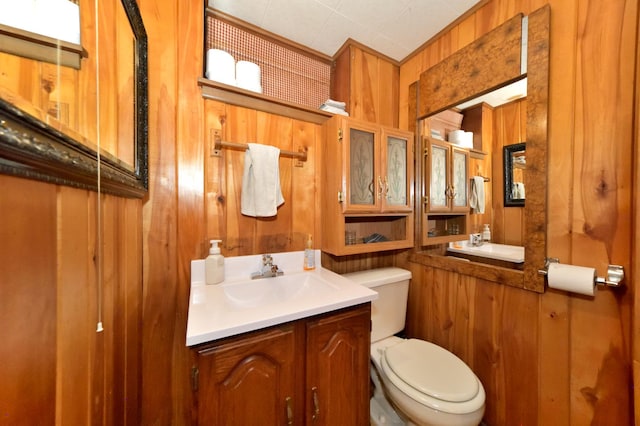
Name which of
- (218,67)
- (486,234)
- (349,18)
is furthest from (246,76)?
(486,234)

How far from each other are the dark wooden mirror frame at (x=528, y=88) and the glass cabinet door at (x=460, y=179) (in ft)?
1.00

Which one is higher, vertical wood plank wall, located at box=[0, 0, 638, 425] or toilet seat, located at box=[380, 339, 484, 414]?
vertical wood plank wall, located at box=[0, 0, 638, 425]

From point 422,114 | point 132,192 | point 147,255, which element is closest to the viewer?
point 132,192

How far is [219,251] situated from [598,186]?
→ 1.56m

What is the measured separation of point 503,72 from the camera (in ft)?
3.48

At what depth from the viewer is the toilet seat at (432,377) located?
2.88ft

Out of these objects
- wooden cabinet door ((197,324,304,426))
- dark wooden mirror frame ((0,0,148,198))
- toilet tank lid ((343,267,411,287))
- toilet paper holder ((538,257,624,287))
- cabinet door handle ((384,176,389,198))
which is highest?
cabinet door handle ((384,176,389,198))

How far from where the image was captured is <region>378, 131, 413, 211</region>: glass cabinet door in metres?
1.34

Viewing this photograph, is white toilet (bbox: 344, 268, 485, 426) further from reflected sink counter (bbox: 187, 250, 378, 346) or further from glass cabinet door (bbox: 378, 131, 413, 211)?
glass cabinet door (bbox: 378, 131, 413, 211)

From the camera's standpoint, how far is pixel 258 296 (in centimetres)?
106

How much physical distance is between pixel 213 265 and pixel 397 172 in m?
1.18

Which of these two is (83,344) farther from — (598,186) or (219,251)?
(598,186)

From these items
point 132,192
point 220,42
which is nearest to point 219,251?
point 132,192

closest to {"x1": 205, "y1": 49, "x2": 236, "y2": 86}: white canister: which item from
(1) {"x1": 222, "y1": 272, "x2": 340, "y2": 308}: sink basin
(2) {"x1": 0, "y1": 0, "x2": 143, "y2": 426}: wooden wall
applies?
(2) {"x1": 0, "y1": 0, "x2": 143, "y2": 426}: wooden wall
